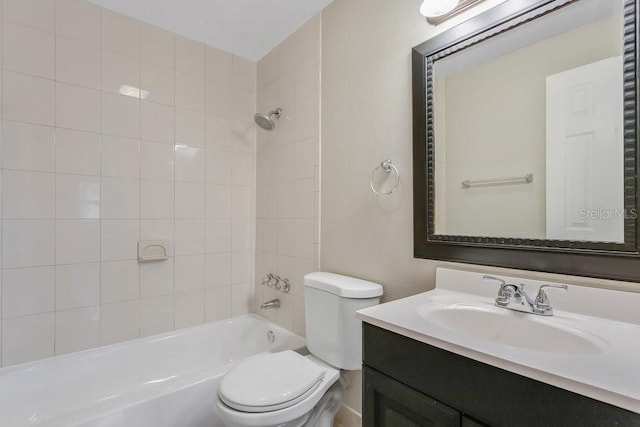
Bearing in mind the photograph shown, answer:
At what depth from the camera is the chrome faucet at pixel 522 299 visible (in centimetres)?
87

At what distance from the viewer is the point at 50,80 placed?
1610 mm

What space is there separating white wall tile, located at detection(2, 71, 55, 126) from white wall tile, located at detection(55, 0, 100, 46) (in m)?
0.30

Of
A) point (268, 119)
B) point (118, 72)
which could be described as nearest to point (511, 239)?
point (268, 119)

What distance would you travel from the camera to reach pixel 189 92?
6.74 ft

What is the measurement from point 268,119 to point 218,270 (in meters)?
1.10

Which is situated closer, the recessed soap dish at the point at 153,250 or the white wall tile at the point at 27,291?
the white wall tile at the point at 27,291

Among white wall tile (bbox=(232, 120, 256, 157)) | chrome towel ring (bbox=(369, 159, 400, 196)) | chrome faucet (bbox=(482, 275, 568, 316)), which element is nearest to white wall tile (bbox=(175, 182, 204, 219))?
white wall tile (bbox=(232, 120, 256, 157))

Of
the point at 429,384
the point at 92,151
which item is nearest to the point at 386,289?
the point at 429,384

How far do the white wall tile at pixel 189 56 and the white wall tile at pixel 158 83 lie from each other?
0.31 feet

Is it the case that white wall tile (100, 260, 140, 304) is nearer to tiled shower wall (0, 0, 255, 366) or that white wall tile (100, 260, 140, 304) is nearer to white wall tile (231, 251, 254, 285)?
tiled shower wall (0, 0, 255, 366)

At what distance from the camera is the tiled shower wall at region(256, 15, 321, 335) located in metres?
1.82

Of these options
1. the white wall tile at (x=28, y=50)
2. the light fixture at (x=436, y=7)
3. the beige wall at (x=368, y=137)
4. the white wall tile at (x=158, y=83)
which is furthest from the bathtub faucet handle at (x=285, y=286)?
the white wall tile at (x=28, y=50)

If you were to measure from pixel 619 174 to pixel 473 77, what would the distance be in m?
0.57

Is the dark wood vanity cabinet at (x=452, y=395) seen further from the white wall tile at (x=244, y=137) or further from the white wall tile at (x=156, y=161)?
the white wall tile at (x=244, y=137)
